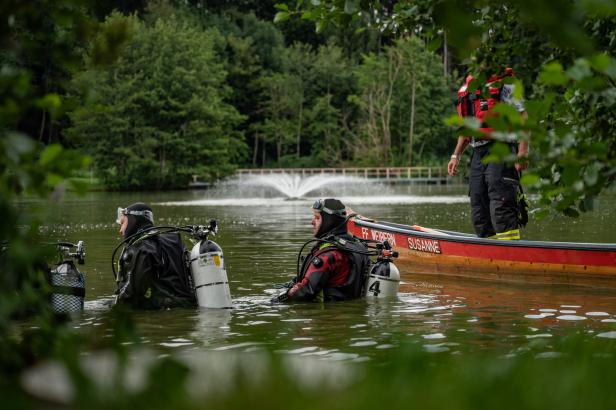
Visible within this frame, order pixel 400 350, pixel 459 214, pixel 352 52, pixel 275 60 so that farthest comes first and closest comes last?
pixel 352 52 < pixel 275 60 < pixel 459 214 < pixel 400 350

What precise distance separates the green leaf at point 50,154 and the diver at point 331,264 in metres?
5.86

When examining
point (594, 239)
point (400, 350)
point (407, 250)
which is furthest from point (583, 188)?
point (594, 239)

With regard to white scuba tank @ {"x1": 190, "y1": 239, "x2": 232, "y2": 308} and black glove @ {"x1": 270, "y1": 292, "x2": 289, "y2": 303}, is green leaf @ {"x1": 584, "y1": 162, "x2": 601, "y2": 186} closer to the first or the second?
white scuba tank @ {"x1": 190, "y1": 239, "x2": 232, "y2": 308}

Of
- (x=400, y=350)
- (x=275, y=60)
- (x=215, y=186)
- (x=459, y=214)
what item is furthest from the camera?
(x=275, y=60)

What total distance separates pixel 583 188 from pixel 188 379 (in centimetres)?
173

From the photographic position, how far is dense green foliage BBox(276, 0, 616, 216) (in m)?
2.15

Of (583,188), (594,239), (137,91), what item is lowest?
(594,239)

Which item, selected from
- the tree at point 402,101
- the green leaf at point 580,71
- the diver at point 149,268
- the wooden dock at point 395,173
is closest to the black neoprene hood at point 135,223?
the diver at point 149,268

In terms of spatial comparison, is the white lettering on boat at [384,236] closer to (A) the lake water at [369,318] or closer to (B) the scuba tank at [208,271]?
(A) the lake water at [369,318]

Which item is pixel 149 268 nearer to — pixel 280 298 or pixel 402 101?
pixel 280 298

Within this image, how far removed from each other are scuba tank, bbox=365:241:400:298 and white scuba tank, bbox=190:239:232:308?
1417 mm

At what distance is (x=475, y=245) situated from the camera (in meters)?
11.1

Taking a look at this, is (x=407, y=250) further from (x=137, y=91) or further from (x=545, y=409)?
(x=137, y=91)

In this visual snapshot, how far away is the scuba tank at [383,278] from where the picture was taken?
29.3ft
